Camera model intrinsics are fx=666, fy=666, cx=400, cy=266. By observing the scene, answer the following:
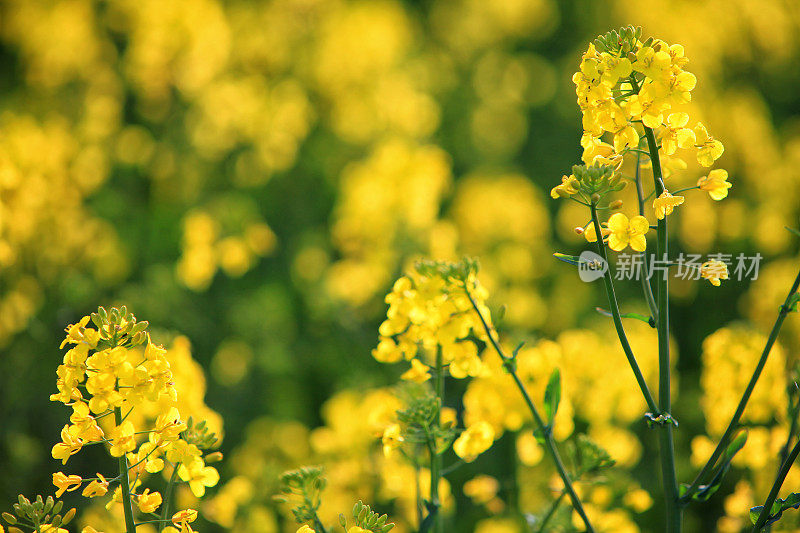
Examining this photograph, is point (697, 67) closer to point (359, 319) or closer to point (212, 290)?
point (359, 319)

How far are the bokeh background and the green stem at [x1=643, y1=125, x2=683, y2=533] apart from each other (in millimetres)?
554

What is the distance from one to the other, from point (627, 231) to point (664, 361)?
0.28 meters

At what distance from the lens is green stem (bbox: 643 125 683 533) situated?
133 centimetres

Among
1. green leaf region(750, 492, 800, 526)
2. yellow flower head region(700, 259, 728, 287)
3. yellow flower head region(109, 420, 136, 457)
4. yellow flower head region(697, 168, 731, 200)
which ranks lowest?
green leaf region(750, 492, 800, 526)

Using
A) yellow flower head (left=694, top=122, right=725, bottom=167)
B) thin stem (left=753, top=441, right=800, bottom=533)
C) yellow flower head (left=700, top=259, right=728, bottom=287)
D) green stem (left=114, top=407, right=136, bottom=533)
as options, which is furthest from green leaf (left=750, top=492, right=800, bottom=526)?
green stem (left=114, top=407, right=136, bottom=533)

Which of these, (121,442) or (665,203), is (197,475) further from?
(665,203)

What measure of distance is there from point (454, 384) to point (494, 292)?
796 mm

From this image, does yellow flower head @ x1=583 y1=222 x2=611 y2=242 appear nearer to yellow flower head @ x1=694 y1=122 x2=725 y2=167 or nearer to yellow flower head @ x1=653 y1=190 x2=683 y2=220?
yellow flower head @ x1=653 y1=190 x2=683 y2=220

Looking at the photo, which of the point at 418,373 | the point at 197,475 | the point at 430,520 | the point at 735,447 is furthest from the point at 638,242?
the point at 197,475

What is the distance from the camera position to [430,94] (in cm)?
729

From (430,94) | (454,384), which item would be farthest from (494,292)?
(430,94)

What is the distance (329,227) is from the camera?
5.12 metres

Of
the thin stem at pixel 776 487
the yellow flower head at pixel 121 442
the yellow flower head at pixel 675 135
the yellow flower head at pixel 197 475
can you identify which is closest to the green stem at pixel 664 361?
the yellow flower head at pixel 675 135

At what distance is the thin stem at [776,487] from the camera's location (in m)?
1.31
